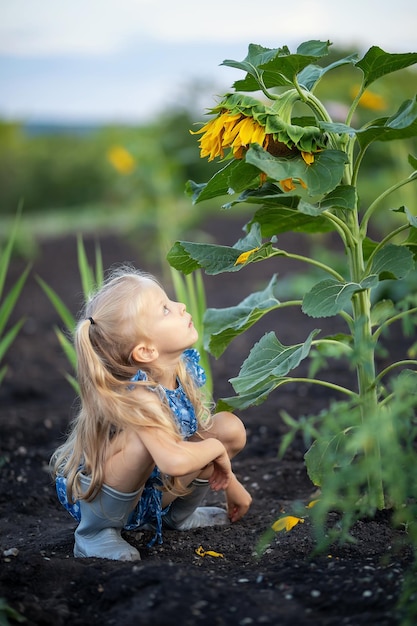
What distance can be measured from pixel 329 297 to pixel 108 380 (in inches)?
21.0

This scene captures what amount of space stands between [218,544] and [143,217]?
468 cm

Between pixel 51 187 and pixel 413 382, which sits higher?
pixel 413 382

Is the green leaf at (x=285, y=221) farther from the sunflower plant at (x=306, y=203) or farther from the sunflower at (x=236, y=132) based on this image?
the sunflower at (x=236, y=132)

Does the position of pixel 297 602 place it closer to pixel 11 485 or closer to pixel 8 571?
pixel 8 571

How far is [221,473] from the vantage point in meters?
1.93

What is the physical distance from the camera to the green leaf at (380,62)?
1772 millimetres

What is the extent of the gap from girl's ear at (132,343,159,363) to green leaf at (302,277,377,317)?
14.6 inches

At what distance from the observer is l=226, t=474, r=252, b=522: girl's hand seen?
2047 mm

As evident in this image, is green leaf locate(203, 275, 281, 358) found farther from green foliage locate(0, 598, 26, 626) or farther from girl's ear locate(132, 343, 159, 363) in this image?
green foliage locate(0, 598, 26, 626)

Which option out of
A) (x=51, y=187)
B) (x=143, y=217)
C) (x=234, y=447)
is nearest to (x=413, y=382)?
(x=234, y=447)

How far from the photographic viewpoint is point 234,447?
6.75ft

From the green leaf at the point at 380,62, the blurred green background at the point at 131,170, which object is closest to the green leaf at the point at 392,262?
the green leaf at the point at 380,62

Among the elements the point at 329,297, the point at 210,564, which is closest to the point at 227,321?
the point at 329,297

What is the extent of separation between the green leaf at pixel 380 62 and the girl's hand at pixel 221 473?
3.04 feet
